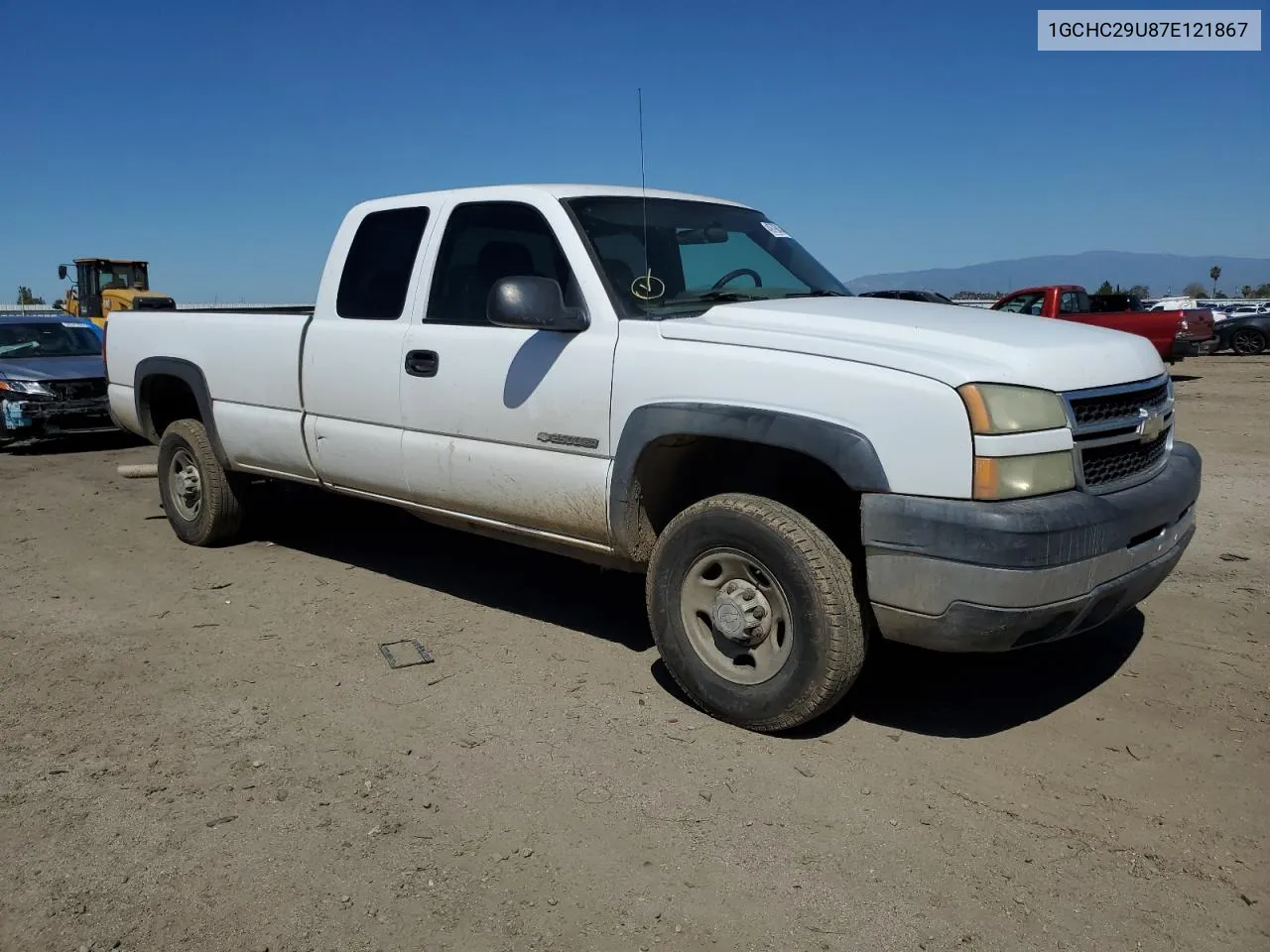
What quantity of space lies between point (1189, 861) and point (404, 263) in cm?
404

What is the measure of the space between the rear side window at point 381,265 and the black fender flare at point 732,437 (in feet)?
5.47

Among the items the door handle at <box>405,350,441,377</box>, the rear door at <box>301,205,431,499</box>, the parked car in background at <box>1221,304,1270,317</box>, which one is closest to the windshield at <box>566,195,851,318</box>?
the door handle at <box>405,350,441,377</box>

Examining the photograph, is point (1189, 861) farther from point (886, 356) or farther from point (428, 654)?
point (428, 654)

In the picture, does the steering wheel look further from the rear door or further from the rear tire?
the rear tire

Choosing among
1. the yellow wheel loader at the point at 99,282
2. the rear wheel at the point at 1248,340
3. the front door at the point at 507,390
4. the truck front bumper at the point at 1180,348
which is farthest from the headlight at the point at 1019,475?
the rear wheel at the point at 1248,340

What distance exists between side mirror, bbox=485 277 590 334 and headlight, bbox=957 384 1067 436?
64.7 inches

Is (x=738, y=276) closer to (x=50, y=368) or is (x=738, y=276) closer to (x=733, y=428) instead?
(x=733, y=428)

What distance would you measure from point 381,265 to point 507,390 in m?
1.28

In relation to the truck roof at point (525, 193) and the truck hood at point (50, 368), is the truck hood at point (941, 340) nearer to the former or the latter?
the truck roof at point (525, 193)

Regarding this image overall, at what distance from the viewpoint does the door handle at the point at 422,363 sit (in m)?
4.73

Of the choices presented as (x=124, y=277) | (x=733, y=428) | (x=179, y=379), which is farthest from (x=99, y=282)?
(x=733, y=428)

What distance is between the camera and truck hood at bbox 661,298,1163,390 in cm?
335

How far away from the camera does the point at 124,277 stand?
24109 millimetres

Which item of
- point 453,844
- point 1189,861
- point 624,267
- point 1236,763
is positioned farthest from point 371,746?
point 1236,763
